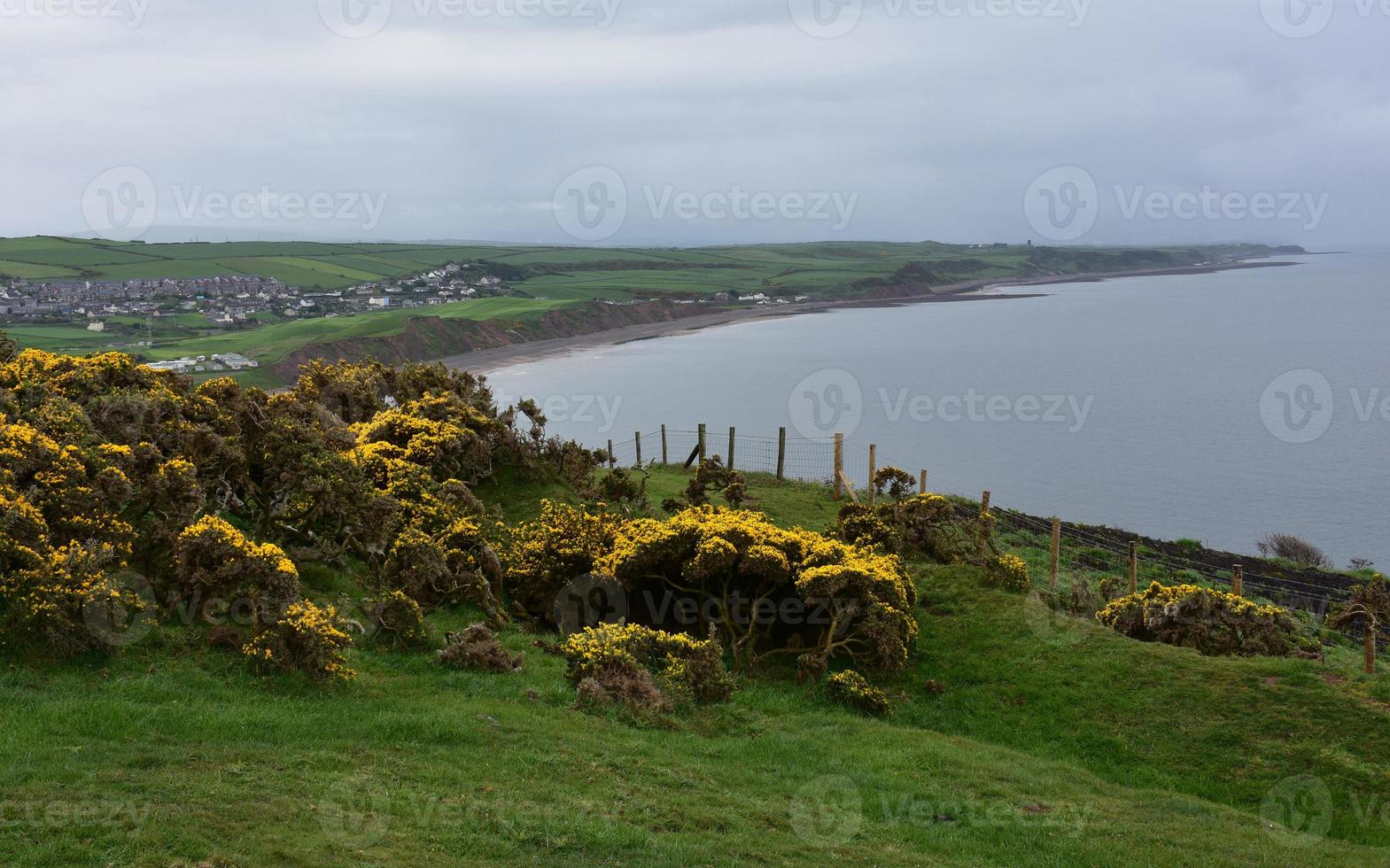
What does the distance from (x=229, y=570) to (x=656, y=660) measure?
272 inches

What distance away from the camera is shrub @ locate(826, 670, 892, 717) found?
17.2 meters

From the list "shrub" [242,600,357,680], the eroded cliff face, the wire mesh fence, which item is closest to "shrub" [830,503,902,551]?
the wire mesh fence

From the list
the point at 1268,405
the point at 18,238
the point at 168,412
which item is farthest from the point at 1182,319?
the point at 18,238

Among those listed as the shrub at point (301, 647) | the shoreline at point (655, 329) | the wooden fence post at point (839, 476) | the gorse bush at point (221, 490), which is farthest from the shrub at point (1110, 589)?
the shoreline at point (655, 329)

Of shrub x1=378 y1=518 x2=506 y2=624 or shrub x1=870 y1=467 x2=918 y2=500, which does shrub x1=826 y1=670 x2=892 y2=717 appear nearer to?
shrub x1=378 y1=518 x2=506 y2=624

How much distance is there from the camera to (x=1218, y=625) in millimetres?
18969

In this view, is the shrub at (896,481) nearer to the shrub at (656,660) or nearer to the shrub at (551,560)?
the shrub at (551,560)

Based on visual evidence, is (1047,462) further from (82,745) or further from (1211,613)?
(82,745)

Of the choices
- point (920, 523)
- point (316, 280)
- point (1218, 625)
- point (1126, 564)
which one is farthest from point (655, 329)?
point (1218, 625)

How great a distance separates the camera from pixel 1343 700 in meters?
15.4

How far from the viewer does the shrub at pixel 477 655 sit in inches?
634

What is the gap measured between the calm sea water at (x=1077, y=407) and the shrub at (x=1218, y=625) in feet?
90.9

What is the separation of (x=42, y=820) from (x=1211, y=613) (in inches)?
739

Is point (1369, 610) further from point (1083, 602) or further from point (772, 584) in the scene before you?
point (772, 584)
